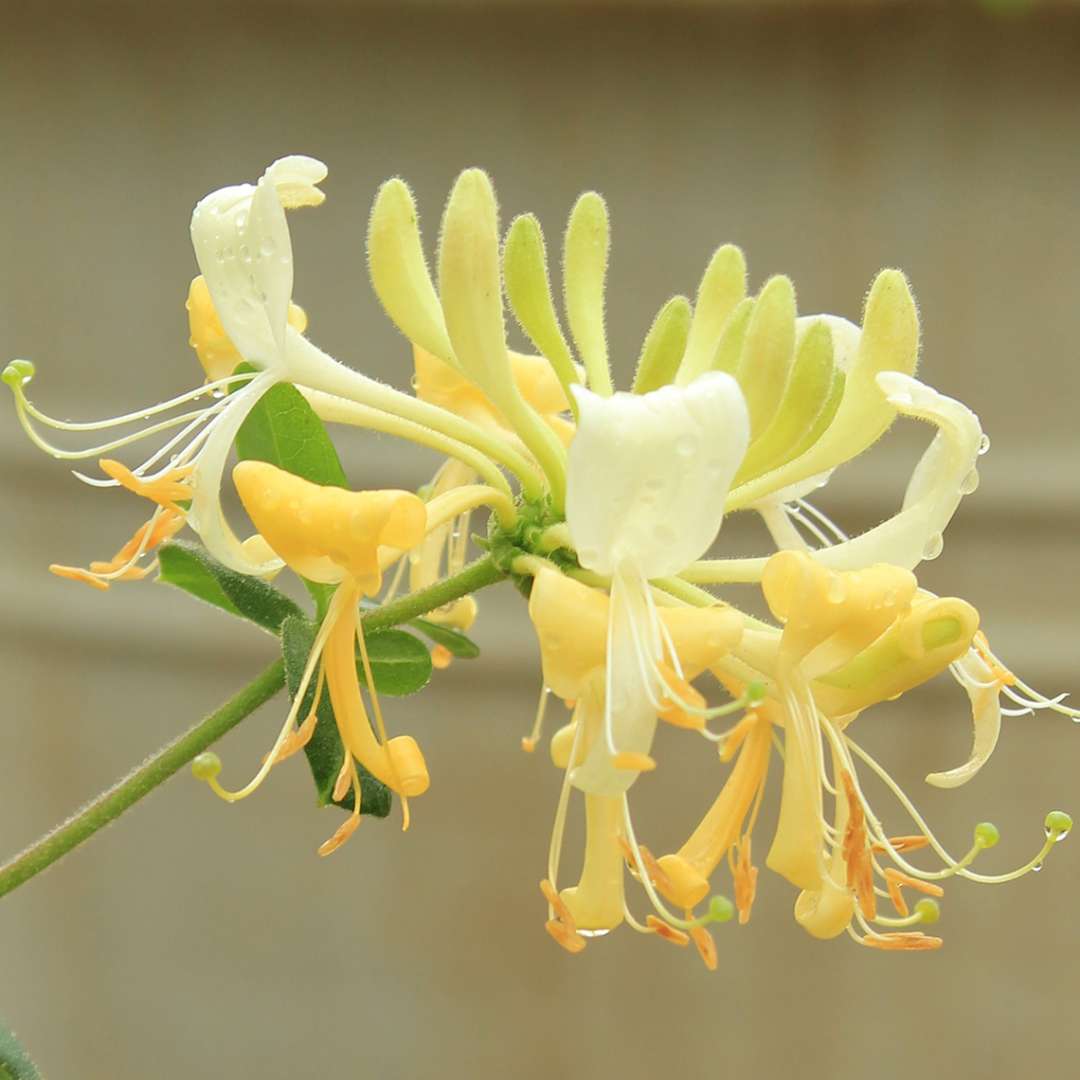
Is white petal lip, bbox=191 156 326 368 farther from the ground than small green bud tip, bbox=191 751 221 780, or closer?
farther from the ground

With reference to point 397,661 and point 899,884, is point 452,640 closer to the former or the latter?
point 397,661

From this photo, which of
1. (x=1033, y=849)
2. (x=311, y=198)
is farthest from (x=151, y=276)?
(x=1033, y=849)

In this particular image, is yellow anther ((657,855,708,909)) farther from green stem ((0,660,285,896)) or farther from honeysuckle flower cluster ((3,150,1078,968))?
green stem ((0,660,285,896))

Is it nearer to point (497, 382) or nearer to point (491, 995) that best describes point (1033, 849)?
point (491, 995)

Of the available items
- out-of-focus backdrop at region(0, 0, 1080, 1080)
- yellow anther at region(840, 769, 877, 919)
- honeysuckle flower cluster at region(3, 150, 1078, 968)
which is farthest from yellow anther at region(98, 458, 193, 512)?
out-of-focus backdrop at region(0, 0, 1080, 1080)

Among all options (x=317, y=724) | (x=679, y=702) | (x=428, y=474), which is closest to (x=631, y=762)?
(x=679, y=702)

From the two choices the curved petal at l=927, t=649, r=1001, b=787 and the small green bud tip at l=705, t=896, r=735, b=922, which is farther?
the curved petal at l=927, t=649, r=1001, b=787

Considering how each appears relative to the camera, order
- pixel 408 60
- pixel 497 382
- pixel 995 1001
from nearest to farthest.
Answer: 1. pixel 497 382
2. pixel 408 60
3. pixel 995 1001

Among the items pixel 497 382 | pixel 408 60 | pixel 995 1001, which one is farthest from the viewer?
pixel 995 1001
